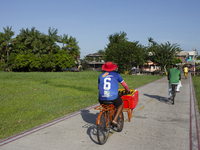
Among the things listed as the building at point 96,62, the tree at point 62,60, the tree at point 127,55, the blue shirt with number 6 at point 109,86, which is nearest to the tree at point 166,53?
the tree at point 127,55

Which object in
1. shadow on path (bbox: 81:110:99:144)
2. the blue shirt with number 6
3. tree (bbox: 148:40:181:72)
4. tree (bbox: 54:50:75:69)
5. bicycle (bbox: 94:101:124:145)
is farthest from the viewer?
tree (bbox: 54:50:75:69)

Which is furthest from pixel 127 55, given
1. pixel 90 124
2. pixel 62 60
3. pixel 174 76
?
pixel 90 124

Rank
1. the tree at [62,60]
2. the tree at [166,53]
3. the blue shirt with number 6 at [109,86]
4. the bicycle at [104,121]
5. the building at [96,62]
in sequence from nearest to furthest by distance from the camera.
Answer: the bicycle at [104,121] → the blue shirt with number 6 at [109,86] → the tree at [166,53] → the tree at [62,60] → the building at [96,62]

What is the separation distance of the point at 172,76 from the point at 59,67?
2950 inches

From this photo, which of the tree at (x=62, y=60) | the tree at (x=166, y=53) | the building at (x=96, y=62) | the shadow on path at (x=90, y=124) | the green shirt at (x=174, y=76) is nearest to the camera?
the shadow on path at (x=90, y=124)

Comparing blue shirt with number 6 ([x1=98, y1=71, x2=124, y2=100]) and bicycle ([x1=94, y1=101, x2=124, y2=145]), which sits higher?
blue shirt with number 6 ([x1=98, y1=71, x2=124, y2=100])

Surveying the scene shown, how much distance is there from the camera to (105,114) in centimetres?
509

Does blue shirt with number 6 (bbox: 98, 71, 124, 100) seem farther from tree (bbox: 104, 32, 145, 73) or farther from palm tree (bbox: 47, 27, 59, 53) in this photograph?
palm tree (bbox: 47, 27, 59, 53)

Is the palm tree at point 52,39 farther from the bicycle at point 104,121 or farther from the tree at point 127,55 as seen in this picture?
the bicycle at point 104,121

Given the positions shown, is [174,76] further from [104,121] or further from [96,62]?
[96,62]

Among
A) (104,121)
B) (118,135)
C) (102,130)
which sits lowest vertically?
(118,135)

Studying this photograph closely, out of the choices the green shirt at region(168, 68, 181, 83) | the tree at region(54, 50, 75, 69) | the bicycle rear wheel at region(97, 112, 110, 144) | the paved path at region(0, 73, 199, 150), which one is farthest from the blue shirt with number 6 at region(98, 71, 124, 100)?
the tree at region(54, 50, 75, 69)

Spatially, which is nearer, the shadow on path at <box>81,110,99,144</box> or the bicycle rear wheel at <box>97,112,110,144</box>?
the bicycle rear wheel at <box>97,112,110,144</box>

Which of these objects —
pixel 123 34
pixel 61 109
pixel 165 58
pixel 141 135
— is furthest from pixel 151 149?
pixel 123 34
